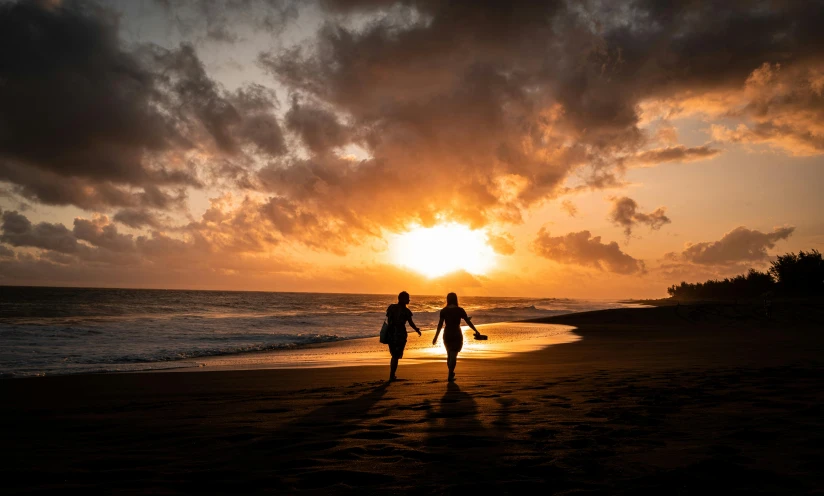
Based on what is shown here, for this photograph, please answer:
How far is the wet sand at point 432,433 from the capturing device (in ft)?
15.9

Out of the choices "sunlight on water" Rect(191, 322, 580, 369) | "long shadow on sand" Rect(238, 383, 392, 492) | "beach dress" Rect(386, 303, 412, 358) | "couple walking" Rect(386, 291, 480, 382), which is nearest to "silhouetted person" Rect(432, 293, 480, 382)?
"couple walking" Rect(386, 291, 480, 382)

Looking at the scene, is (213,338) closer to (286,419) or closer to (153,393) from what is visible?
(153,393)

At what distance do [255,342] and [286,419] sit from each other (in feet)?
66.7

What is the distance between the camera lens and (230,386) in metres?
11.9

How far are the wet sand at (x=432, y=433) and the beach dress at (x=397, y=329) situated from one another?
2.75 feet

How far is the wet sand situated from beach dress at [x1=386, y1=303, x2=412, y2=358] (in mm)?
838

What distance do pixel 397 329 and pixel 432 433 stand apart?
19.9 ft

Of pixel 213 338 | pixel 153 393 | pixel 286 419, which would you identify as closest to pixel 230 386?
pixel 153 393

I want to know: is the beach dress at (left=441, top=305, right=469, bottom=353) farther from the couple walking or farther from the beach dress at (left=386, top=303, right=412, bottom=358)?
the beach dress at (left=386, top=303, right=412, bottom=358)

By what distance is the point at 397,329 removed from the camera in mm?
12750

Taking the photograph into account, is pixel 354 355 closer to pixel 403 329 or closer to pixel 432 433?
pixel 403 329

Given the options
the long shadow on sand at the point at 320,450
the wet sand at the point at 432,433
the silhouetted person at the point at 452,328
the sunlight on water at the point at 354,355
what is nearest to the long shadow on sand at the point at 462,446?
the wet sand at the point at 432,433

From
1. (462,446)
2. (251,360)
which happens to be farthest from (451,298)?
(251,360)

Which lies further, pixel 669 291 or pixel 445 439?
pixel 669 291
